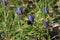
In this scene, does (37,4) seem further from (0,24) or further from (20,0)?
(0,24)

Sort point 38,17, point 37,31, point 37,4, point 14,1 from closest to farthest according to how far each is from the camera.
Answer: point 37,31
point 38,17
point 37,4
point 14,1

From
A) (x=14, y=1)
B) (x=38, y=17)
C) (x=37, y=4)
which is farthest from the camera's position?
(x=14, y=1)

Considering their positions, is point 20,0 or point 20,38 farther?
point 20,0

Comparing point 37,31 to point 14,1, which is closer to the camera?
point 37,31

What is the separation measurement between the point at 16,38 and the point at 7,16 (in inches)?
15.6

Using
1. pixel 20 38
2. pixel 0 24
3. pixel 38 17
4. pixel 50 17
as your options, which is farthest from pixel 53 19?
pixel 0 24

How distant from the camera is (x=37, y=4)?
2797 millimetres

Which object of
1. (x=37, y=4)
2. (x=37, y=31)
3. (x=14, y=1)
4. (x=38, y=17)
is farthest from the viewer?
(x=14, y=1)

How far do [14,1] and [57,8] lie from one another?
0.68m

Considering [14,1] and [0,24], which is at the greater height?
[14,1]

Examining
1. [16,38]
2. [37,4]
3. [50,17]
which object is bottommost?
[16,38]

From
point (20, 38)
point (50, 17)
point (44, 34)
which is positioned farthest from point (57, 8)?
point (20, 38)

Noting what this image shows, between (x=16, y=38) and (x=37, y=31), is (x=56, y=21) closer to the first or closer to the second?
(x=37, y=31)

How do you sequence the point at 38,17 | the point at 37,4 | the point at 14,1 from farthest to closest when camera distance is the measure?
the point at 14,1 < the point at 37,4 < the point at 38,17
